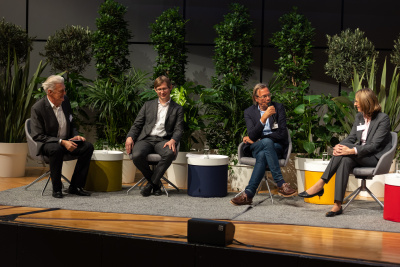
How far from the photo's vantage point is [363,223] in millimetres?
4344

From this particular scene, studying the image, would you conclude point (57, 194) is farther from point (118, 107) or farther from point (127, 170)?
point (118, 107)

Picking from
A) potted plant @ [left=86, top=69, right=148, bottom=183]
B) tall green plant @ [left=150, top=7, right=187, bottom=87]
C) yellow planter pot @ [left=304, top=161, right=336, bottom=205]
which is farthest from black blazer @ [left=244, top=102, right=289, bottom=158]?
tall green plant @ [left=150, top=7, right=187, bottom=87]

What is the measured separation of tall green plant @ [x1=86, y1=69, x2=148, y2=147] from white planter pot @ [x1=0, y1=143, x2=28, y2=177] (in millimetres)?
995

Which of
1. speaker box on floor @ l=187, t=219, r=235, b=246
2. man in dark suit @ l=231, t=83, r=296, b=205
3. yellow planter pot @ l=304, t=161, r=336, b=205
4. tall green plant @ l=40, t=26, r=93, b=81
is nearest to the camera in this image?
speaker box on floor @ l=187, t=219, r=235, b=246

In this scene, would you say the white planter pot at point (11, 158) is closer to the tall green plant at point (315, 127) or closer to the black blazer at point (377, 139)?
the tall green plant at point (315, 127)

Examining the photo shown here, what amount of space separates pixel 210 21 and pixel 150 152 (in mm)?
3165

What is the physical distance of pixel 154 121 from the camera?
19.0 feet

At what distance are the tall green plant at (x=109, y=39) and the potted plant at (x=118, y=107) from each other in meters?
0.37

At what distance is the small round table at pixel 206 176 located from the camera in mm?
5551

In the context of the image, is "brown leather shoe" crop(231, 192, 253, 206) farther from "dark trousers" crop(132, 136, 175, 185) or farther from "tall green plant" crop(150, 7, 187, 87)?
"tall green plant" crop(150, 7, 187, 87)

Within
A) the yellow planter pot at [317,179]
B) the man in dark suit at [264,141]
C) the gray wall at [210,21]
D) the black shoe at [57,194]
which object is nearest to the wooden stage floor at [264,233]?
the black shoe at [57,194]

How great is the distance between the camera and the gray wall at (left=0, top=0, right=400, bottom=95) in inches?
310

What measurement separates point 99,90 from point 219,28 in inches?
72.8

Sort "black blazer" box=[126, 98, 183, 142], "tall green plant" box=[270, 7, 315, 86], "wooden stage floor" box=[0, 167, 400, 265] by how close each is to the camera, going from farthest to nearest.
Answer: "tall green plant" box=[270, 7, 315, 86], "black blazer" box=[126, 98, 183, 142], "wooden stage floor" box=[0, 167, 400, 265]
